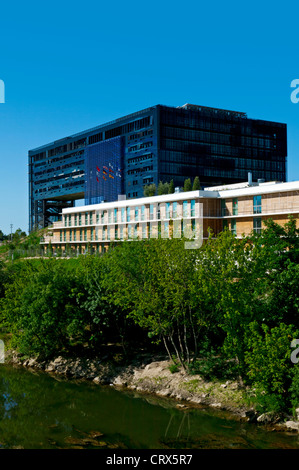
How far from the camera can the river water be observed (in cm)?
1936

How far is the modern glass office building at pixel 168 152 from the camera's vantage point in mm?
98062

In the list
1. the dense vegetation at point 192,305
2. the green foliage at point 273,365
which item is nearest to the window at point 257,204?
the dense vegetation at point 192,305

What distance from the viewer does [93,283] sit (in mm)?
30391

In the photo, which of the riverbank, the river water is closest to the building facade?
the riverbank

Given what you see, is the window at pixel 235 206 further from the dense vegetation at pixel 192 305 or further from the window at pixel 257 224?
the dense vegetation at pixel 192 305

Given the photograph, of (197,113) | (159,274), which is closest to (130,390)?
(159,274)

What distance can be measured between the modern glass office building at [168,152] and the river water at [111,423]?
7235cm

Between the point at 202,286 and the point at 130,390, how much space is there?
23.2ft

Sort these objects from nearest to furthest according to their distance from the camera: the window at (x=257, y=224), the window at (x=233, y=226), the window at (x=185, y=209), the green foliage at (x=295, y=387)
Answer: the green foliage at (x=295, y=387) < the window at (x=257, y=224) < the window at (x=233, y=226) < the window at (x=185, y=209)

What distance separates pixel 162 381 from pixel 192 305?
4.49 meters

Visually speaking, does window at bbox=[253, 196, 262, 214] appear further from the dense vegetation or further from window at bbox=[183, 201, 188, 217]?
the dense vegetation
